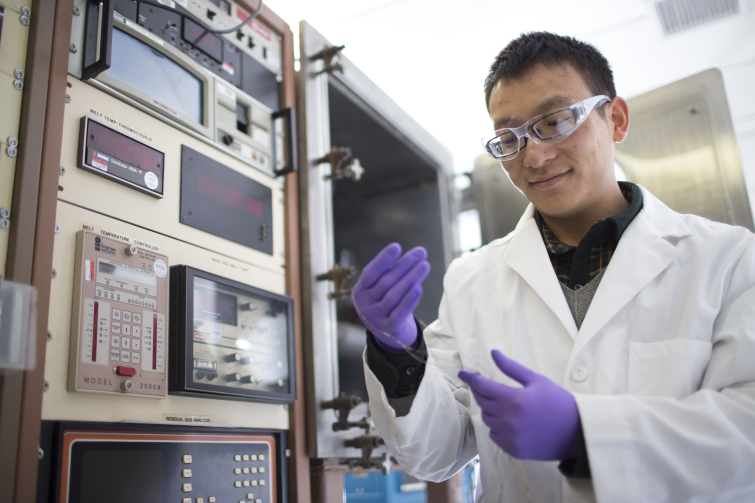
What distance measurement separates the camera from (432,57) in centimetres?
279

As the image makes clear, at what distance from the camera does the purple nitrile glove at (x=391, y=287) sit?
86cm

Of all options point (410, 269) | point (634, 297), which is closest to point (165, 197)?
point (410, 269)

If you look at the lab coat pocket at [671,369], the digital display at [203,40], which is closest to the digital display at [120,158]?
the digital display at [203,40]

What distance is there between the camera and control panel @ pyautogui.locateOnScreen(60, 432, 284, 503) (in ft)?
2.89

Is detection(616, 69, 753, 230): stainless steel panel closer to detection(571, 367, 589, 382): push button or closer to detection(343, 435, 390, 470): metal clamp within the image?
detection(571, 367, 589, 382): push button

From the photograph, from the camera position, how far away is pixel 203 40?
4.27 ft

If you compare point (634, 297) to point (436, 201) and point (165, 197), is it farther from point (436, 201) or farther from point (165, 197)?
point (436, 201)

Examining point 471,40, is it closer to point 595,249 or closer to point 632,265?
point 595,249

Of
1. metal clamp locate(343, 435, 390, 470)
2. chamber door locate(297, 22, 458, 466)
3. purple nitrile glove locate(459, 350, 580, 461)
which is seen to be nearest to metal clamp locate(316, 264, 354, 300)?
chamber door locate(297, 22, 458, 466)

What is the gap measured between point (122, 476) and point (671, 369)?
38.3 inches

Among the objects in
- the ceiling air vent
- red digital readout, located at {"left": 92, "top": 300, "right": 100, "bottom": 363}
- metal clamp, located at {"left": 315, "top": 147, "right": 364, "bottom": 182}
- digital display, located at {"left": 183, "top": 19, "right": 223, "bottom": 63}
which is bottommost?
red digital readout, located at {"left": 92, "top": 300, "right": 100, "bottom": 363}

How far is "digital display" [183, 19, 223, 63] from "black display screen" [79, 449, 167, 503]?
0.91 m

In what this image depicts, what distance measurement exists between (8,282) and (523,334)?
3.07ft

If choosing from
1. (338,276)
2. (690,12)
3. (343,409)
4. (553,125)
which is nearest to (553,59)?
(553,125)
